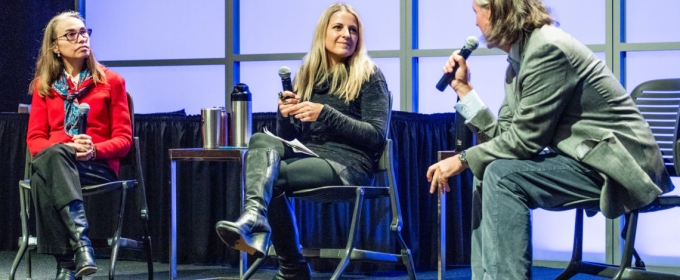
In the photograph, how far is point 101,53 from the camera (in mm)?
5602

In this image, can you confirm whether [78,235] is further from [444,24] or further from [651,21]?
[651,21]

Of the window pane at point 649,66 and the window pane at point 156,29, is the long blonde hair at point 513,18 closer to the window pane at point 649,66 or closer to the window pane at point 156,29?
the window pane at point 649,66

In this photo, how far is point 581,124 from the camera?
2438mm

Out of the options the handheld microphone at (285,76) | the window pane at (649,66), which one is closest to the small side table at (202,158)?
the handheld microphone at (285,76)

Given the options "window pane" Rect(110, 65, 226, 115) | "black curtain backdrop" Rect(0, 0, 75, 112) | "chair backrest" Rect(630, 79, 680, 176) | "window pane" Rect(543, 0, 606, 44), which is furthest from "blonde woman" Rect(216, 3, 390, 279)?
"black curtain backdrop" Rect(0, 0, 75, 112)

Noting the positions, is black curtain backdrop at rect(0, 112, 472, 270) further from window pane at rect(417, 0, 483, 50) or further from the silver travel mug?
window pane at rect(417, 0, 483, 50)

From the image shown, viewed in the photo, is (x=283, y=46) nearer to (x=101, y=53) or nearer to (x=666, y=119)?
(x=101, y=53)

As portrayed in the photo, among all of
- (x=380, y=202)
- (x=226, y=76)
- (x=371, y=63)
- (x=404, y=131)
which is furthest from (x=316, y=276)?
(x=226, y=76)

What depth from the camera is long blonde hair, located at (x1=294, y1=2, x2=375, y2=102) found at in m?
3.37

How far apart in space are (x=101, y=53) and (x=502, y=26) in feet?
12.2

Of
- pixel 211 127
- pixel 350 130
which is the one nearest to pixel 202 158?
pixel 211 127

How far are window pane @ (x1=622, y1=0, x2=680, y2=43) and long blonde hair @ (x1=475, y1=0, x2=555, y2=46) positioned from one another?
1.97m

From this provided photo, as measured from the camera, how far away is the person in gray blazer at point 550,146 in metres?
2.34

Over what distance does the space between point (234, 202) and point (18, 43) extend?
2.09 metres
